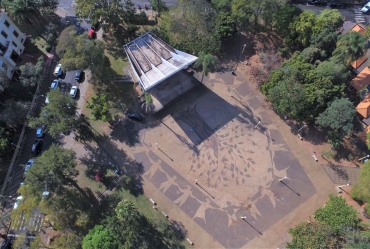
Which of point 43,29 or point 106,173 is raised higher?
point 43,29

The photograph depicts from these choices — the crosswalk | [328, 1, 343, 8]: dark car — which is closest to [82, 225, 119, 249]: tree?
[328, 1, 343, 8]: dark car

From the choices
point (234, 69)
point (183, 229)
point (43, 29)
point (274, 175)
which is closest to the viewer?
point (183, 229)

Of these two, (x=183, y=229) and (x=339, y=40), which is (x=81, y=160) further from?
(x=339, y=40)

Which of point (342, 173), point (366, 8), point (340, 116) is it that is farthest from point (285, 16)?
point (342, 173)

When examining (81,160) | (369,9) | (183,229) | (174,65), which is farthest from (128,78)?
(369,9)

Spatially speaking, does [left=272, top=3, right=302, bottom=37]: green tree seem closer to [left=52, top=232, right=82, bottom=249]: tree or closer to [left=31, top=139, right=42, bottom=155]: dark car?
[left=31, top=139, right=42, bottom=155]: dark car
